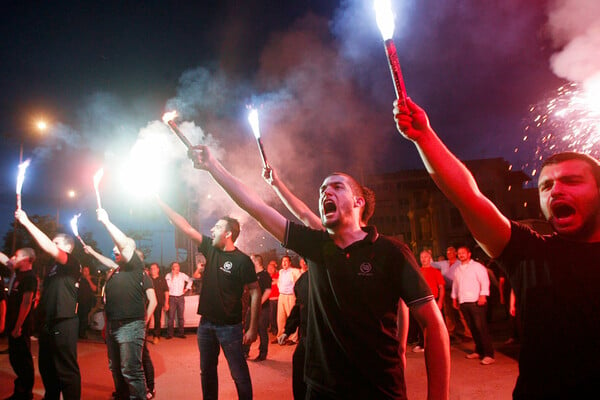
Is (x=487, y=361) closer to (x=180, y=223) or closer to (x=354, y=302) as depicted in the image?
(x=180, y=223)

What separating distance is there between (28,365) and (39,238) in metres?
2.59

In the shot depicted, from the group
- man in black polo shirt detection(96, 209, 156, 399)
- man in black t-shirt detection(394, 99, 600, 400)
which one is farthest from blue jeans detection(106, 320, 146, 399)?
man in black t-shirt detection(394, 99, 600, 400)

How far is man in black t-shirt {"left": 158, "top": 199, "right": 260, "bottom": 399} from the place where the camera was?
4461 millimetres

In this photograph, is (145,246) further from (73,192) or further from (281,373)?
(281,373)

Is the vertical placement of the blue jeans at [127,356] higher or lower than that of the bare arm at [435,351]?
lower

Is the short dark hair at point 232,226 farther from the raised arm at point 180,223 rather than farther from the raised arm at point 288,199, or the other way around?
the raised arm at point 288,199

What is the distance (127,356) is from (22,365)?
2.54 meters

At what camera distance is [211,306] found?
471 centimetres

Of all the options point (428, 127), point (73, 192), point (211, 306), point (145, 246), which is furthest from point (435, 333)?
point (145, 246)

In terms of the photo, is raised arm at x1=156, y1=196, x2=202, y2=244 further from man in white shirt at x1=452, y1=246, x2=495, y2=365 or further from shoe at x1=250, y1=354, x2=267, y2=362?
man in white shirt at x1=452, y1=246, x2=495, y2=365

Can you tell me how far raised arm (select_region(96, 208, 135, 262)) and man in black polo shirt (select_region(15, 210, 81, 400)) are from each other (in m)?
0.64

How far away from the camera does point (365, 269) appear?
251cm

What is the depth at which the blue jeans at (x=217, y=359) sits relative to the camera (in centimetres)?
440

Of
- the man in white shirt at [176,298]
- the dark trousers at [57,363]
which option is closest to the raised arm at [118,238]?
the dark trousers at [57,363]
